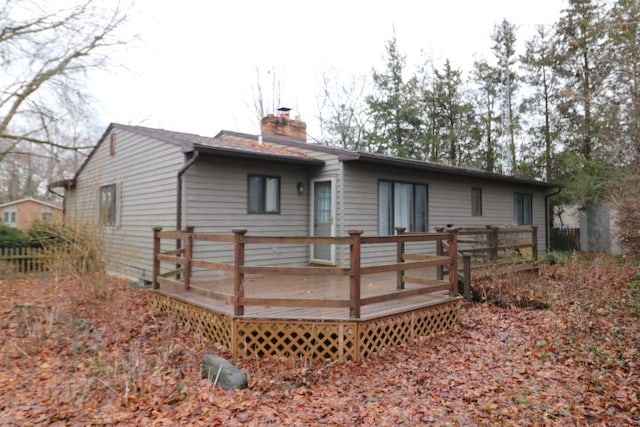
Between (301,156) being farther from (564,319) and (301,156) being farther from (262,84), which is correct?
(262,84)

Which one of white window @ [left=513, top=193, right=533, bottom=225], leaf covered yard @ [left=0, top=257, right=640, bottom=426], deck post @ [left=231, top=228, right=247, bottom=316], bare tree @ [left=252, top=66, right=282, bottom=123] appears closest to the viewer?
leaf covered yard @ [left=0, top=257, right=640, bottom=426]

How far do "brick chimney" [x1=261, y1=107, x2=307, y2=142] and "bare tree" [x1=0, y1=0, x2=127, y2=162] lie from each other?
7720mm

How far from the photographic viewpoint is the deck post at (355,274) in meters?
4.80

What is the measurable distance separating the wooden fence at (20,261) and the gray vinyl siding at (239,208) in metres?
5.26

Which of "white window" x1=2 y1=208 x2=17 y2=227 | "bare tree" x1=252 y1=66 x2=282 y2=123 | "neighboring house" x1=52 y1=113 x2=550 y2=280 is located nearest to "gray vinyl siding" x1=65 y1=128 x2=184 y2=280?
"neighboring house" x1=52 y1=113 x2=550 y2=280

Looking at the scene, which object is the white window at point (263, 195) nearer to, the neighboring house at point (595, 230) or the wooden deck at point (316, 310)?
the wooden deck at point (316, 310)

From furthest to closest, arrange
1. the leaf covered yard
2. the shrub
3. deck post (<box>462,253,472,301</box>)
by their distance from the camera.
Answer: the shrub → deck post (<box>462,253,472,301</box>) → the leaf covered yard

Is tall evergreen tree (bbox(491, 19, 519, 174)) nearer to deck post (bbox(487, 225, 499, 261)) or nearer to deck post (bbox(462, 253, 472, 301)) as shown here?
deck post (bbox(487, 225, 499, 261))

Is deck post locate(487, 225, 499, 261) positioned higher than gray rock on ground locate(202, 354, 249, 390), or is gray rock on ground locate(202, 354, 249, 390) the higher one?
deck post locate(487, 225, 499, 261)

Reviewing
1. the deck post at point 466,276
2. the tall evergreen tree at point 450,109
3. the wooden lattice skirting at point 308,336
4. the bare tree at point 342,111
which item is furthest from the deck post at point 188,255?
the tall evergreen tree at point 450,109

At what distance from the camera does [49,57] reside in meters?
15.0

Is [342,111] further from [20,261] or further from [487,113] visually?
[20,261]

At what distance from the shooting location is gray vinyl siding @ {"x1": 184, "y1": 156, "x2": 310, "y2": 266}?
322 inches

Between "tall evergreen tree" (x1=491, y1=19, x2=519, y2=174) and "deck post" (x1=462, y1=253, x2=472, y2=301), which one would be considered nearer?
"deck post" (x1=462, y1=253, x2=472, y2=301)
